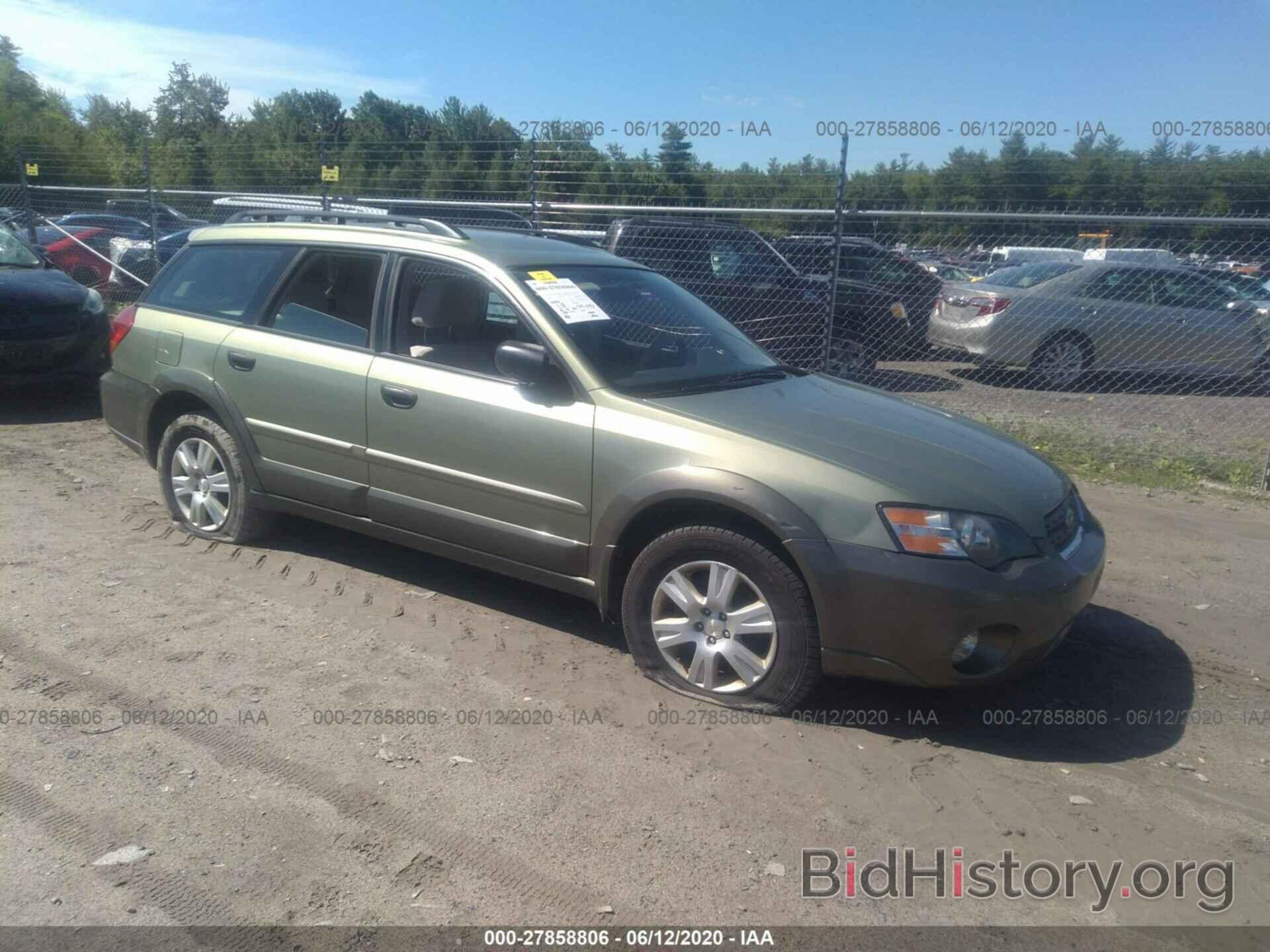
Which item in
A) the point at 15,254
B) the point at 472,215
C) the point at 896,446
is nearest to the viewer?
the point at 896,446

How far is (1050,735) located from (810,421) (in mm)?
1486

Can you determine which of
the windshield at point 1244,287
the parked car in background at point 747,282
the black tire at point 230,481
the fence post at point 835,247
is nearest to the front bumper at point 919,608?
the black tire at point 230,481

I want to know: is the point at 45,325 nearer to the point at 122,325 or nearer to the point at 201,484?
the point at 122,325

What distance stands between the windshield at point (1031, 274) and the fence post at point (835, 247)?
349 cm

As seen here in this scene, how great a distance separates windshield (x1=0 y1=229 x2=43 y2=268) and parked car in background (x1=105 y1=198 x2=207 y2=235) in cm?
573

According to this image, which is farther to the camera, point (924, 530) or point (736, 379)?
point (736, 379)

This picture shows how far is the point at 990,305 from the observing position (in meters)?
11.6

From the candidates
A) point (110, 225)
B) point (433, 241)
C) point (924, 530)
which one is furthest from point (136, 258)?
point (924, 530)

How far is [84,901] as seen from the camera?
2.76m

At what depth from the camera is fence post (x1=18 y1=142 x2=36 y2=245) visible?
14.6 metres

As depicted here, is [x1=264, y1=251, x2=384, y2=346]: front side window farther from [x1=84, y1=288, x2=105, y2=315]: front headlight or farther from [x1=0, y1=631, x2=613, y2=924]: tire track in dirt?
[x1=84, y1=288, x2=105, y2=315]: front headlight

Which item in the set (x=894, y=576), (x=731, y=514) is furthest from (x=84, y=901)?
(x=894, y=576)

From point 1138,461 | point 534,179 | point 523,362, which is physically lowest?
point 1138,461

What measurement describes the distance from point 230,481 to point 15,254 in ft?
17.5
